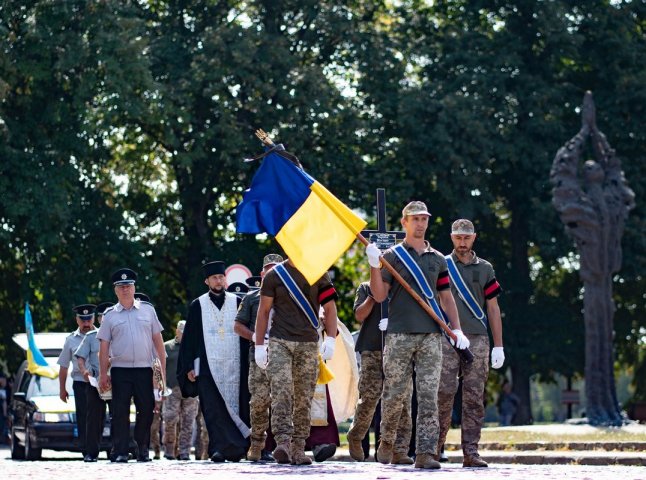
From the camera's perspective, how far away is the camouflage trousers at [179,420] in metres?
22.1

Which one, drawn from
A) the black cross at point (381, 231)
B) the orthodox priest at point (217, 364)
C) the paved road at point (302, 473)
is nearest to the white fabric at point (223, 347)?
the orthodox priest at point (217, 364)

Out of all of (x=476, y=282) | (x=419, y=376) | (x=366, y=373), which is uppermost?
(x=476, y=282)

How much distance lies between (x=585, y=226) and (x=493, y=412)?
88.7 m

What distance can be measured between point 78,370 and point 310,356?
614cm

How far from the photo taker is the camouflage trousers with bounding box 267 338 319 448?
14570 mm

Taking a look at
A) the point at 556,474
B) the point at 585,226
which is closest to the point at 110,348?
the point at 556,474

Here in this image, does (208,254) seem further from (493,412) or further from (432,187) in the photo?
(493,412)

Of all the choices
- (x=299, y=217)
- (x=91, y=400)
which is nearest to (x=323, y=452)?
(x=299, y=217)

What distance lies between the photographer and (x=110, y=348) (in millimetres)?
17688

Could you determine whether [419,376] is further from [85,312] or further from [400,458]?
[85,312]

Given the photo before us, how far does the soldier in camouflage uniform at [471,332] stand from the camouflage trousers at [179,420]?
7.36m

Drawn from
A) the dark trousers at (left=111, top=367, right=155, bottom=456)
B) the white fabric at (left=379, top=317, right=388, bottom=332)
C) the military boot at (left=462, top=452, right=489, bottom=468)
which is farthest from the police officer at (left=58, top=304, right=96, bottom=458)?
the military boot at (left=462, top=452, right=489, bottom=468)

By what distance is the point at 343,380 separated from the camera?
18.8 metres

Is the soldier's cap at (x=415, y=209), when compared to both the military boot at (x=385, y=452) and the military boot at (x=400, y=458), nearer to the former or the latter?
the military boot at (x=385, y=452)
